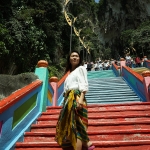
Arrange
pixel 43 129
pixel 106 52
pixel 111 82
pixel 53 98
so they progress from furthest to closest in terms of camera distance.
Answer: pixel 106 52 → pixel 111 82 → pixel 53 98 → pixel 43 129

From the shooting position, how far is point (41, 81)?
4.20 m

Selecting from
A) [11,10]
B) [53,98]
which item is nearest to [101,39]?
[11,10]

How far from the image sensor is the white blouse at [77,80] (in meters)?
2.22

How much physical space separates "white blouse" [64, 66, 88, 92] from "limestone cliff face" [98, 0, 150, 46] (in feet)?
112

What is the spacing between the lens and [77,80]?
2.28 meters

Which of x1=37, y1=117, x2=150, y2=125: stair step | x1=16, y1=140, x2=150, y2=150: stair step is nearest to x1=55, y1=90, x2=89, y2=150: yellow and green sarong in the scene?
x1=16, y1=140, x2=150, y2=150: stair step

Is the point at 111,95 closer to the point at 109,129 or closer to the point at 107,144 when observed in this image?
the point at 109,129

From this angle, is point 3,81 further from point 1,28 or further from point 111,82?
point 1,28

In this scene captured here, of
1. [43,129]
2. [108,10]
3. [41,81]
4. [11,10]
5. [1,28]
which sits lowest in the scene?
[43,129]

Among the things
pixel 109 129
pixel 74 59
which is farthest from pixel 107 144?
pixel 74 59

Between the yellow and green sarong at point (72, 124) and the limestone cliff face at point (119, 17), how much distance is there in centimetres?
3450

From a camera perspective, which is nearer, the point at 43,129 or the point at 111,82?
the point at 43,129

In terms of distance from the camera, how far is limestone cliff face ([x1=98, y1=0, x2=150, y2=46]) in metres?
33.7

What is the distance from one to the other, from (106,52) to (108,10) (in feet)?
26.6
